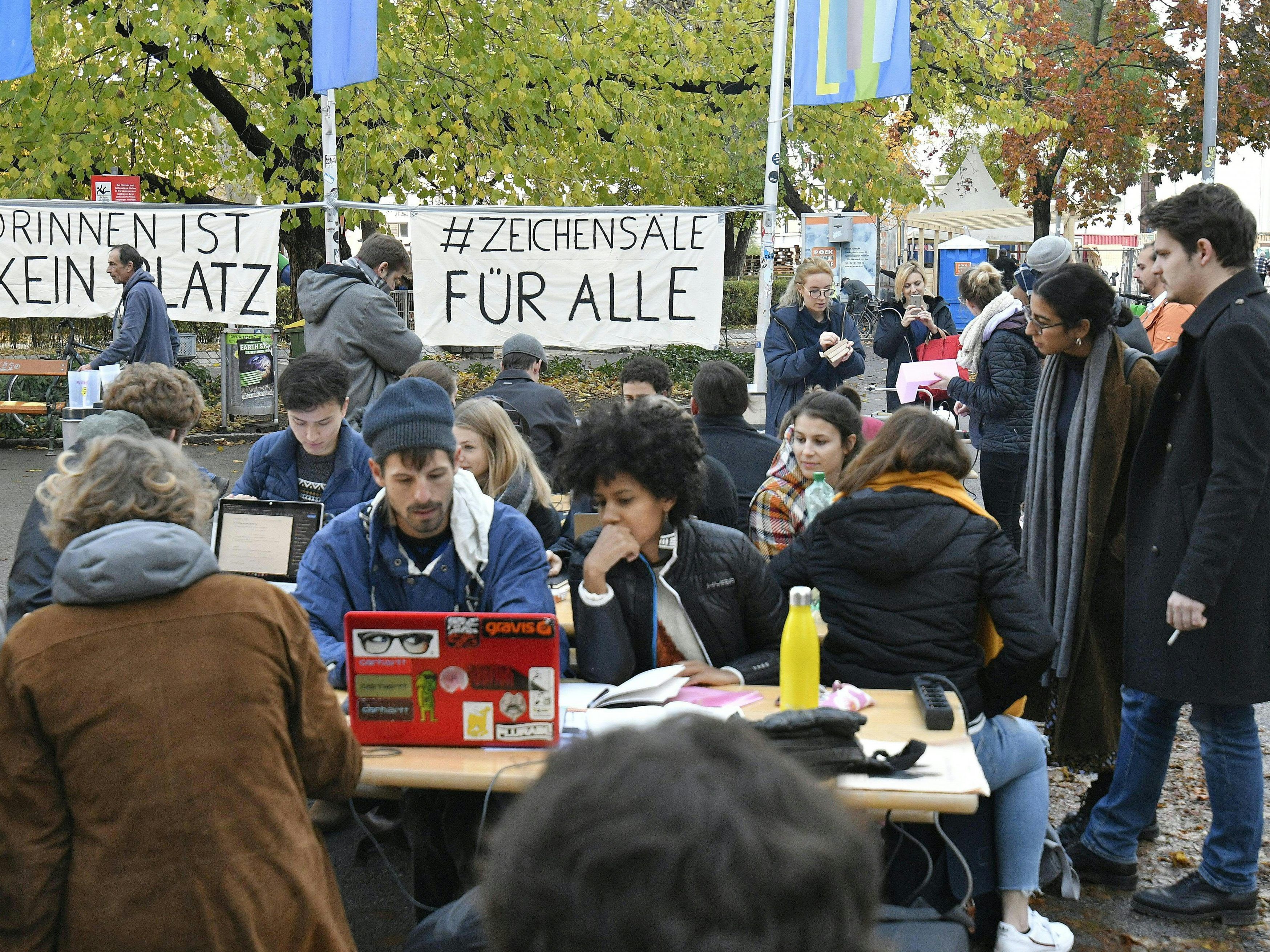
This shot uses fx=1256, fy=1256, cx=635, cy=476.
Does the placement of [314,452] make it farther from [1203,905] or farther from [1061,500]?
[1203,905]

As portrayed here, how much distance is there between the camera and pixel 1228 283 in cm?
347

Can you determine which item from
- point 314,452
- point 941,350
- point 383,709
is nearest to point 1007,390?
point 941,350

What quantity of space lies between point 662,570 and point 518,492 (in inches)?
58.8

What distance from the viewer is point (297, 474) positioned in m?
4.94

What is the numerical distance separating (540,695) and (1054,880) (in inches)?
76.7

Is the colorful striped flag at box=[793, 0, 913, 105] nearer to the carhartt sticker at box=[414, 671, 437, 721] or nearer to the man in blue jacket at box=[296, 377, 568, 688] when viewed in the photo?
the man in blue jacket at box=[296, 377, 568, 688]

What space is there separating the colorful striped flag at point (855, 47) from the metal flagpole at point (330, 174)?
354 centimetres

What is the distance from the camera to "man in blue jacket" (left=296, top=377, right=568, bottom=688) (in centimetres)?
344

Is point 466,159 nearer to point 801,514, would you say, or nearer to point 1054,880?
point 801,514

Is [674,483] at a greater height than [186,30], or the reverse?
[186,30]

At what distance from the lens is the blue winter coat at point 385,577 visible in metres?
3.48

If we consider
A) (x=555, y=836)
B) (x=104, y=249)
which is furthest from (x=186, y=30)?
(x=555, y=836)

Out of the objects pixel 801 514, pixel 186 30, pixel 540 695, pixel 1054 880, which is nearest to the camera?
pixel 540 695

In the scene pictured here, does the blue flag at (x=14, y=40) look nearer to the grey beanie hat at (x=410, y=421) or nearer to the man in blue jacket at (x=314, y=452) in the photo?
the man in blue jacket at (x=314, y=452)
